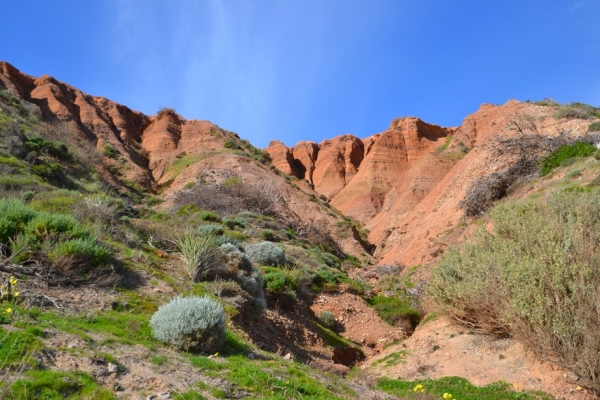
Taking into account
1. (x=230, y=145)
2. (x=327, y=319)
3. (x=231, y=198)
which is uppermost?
(x=230, y=145)

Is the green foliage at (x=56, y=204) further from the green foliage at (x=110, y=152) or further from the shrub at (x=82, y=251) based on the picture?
the green foliage at (x=110, y=152)

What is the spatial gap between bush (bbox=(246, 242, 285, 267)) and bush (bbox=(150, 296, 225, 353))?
26.5 feet

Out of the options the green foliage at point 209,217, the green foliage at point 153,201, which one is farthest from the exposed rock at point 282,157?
the green foliage at point 209,217

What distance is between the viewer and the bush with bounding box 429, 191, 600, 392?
275 inches

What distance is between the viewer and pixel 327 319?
13273mm

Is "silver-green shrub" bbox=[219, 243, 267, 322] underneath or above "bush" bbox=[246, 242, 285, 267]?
underneath

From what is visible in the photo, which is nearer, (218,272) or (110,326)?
(110,326)

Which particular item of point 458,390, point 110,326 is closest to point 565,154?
point 458,390

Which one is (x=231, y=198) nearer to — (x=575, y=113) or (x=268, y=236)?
(x=268, y=236)

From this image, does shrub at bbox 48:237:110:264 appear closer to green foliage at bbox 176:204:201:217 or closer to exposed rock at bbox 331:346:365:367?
exposed rock at bbox 331:346:365:367

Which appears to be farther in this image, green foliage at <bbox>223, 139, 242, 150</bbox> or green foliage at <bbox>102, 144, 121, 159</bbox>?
green foliage at <bbox>223, 139, 242, 150</bbox>

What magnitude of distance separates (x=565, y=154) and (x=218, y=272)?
1777 cm

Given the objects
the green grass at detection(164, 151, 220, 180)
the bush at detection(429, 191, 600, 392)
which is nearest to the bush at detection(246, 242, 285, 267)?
the bush at detection(429, 191, 600, 392)

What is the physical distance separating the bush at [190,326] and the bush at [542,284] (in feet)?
17.1
